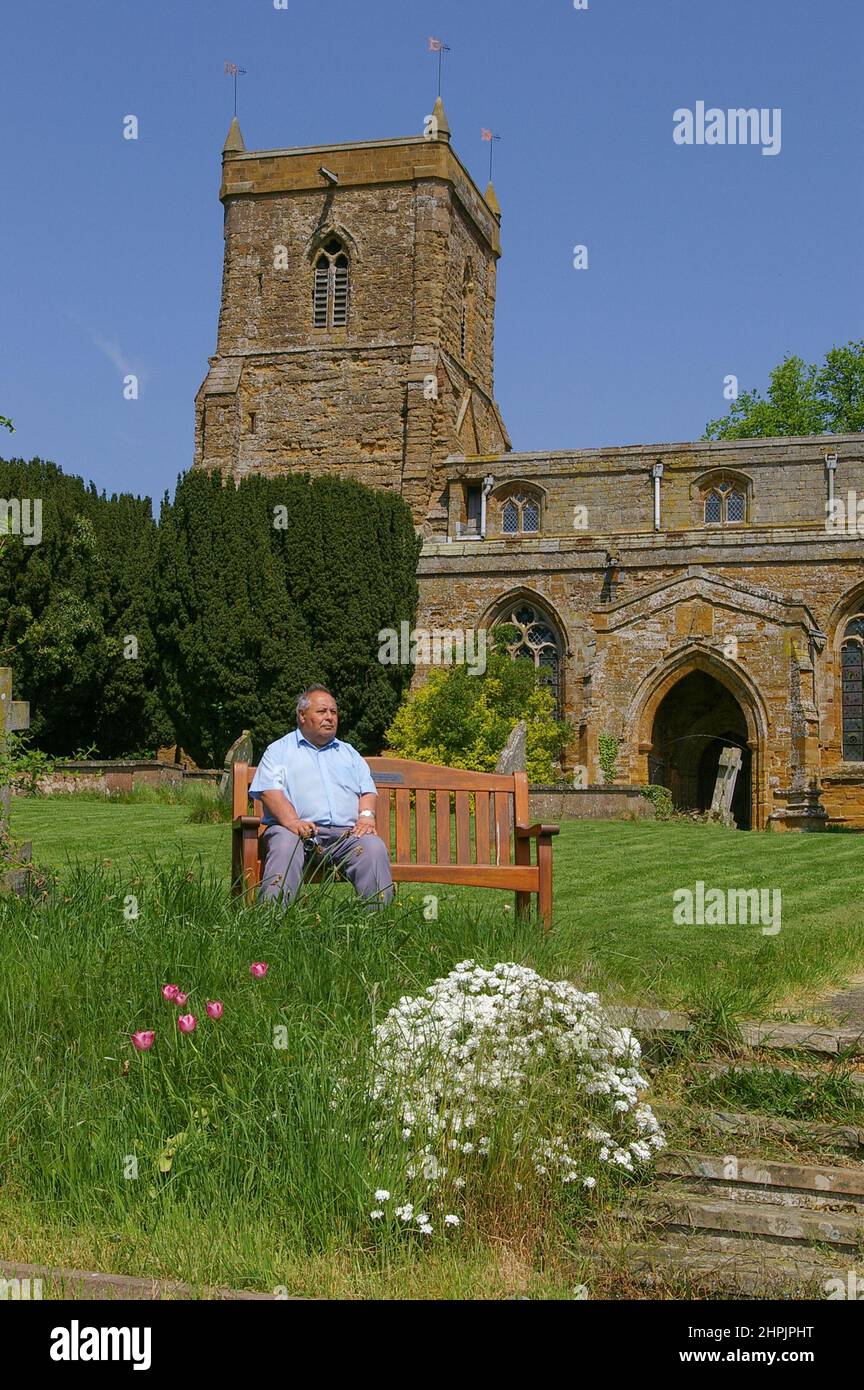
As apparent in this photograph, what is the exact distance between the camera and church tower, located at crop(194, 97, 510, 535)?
38.7 m

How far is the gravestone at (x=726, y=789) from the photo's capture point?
22812mm

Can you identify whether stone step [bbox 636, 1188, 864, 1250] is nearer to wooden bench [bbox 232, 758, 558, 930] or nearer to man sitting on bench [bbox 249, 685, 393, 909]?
wooden bench [bbox 232, 758, 558, 930]

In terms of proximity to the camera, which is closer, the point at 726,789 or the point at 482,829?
the point at 482,829

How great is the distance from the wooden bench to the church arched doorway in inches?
827

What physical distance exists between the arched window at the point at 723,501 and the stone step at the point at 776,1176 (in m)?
31.8

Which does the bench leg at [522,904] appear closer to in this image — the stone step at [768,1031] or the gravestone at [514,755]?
the stone step at [768,1031]

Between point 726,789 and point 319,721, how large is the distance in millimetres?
17007

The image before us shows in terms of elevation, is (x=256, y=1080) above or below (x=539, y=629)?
below

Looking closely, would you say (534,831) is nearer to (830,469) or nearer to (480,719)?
(480,719)

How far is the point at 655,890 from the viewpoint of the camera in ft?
33.8

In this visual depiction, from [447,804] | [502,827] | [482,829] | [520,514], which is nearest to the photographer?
[482,829]

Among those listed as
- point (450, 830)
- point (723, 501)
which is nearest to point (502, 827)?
point (450, 830)

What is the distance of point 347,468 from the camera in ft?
128

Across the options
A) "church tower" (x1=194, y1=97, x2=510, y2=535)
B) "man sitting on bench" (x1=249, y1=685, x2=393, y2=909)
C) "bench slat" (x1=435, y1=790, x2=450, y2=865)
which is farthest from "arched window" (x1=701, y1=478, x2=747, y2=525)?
"man sitting on bench" (x1=249, y1=685, x2=393, y2=909)
